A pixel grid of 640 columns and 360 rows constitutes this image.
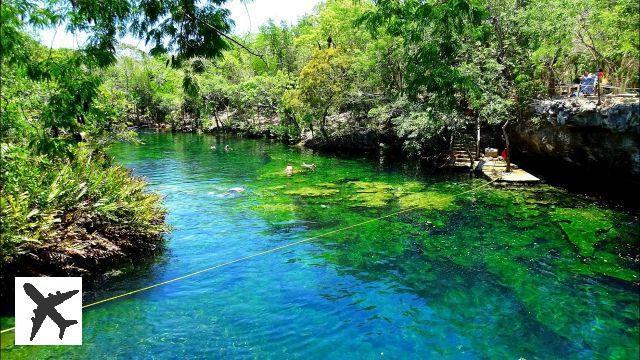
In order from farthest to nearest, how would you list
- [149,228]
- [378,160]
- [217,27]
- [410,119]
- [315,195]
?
[378,160], [410,119], [315,195], [149,228], [217,27]

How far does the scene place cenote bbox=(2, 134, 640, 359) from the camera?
8250mm

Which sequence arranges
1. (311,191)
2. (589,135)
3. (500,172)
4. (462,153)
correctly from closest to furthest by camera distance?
(589,135) → (311,191) → (500,172) → (462,153)

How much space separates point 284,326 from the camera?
894 cm

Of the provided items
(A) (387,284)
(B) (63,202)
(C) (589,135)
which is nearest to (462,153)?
(C) (589,135)

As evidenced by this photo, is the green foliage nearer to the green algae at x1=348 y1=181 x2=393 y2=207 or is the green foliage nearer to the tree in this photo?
the green algae at x1=348 y1=181 x2=393 y2=207

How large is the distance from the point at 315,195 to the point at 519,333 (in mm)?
13098

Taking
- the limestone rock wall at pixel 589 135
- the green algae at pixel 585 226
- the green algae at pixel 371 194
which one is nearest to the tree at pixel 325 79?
the green algae at pixel 371 194

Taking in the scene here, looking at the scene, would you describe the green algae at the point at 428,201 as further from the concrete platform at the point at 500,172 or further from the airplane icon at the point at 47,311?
the airplane icon at the point at 47,311

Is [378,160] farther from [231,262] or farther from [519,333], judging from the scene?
[519,333]

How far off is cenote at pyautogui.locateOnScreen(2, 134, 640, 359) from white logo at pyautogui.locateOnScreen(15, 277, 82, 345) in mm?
221

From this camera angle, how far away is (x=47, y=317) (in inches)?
312

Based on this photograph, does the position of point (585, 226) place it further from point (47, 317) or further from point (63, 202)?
point (63, 202)

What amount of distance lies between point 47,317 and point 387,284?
7539 millimetres

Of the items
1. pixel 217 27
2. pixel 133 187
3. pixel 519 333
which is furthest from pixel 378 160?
pixel 217 27
